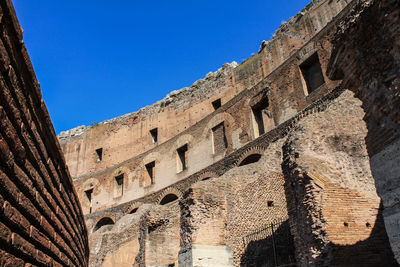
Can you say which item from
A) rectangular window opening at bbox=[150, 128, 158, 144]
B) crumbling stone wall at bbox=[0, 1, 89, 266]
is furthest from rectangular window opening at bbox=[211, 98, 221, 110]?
crumbling stone wall at bbox=[0, 1, 89, 266]

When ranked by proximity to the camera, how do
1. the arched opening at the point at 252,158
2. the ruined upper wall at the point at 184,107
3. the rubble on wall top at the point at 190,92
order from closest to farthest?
the arched opening at the point at 252,158, the ruined upper wall at the point at 184,107, the rubble on wall top at the point at 190,92

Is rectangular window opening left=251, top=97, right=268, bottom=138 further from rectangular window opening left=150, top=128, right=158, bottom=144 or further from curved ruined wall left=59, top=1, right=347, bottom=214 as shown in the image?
rectangular window opening left=150, top=128, right=158, bottom=144

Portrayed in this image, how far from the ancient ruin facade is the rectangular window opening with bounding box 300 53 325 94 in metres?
0.04

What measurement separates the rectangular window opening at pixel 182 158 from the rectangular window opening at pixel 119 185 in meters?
5.10

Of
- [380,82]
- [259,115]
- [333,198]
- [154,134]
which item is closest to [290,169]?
[333,198]

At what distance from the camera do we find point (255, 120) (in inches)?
625

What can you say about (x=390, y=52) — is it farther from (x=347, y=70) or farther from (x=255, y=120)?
(x=255, y=120)

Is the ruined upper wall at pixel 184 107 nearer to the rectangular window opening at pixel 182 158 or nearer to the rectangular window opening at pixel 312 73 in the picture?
the rectangular window opening at pixel 182 158

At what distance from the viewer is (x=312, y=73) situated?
542 inches

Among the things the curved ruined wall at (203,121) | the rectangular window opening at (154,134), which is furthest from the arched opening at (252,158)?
the rectangular window opening at (154,134)

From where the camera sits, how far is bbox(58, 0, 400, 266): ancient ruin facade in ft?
12.4

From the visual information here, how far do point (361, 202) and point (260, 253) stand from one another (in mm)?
2903

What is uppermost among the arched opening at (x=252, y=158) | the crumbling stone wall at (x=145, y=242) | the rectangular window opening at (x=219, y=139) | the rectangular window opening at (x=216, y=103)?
the rectangular window opening at (x=216, y=103)

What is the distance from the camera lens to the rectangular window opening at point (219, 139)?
17375 mm
